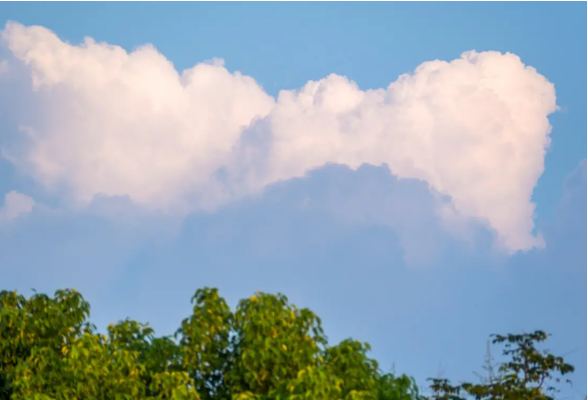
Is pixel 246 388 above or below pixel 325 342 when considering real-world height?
below

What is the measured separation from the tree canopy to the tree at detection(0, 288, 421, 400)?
0.04 feet

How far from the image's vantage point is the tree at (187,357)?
1015 cm

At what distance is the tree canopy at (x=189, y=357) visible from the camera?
399 inches

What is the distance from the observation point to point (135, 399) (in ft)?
33.6

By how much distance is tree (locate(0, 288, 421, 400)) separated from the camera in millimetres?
10148

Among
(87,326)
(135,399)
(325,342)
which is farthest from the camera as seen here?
(87,326)

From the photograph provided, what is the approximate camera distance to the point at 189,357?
10859 millimetres

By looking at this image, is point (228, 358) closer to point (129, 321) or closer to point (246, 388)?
point (246, 388)

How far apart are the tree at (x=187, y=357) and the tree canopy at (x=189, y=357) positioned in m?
0.01

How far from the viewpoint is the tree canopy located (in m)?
10.1

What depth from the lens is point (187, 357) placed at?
427 inches

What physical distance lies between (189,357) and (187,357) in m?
0.03

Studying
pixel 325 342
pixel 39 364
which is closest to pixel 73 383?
pixel 39 364

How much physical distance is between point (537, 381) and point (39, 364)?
10.1 meters
